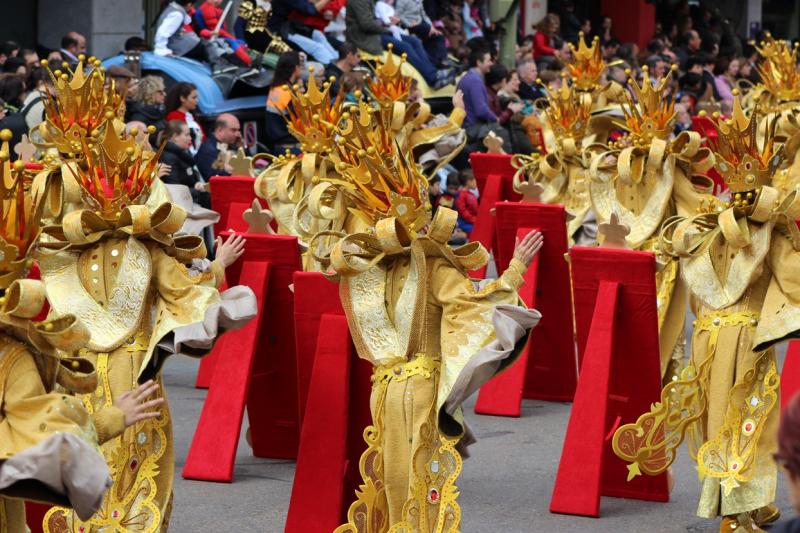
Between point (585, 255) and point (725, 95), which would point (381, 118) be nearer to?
point (585, 255)

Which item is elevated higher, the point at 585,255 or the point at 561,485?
the point at 585,255

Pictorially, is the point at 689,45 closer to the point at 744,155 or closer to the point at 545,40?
the point at 545,40

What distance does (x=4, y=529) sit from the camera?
4.75 metres

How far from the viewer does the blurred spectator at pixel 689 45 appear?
2234cm

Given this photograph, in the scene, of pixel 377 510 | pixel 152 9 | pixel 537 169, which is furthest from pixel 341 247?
pixel 152 9

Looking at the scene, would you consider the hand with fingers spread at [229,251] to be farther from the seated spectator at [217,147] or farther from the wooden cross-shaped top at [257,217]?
the seated spectator at [217,147]

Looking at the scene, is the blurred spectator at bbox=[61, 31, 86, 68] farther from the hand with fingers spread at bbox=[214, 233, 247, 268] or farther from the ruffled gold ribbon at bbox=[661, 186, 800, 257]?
the ruffled gold ribbon at bbox=[661, 186, 800, 257]

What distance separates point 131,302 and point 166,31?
869cm

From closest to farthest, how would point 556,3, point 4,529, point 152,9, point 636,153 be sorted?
point 4,529, point 636,153, point 152,9, point 556,3

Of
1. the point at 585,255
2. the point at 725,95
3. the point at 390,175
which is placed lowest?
the point at 725,95

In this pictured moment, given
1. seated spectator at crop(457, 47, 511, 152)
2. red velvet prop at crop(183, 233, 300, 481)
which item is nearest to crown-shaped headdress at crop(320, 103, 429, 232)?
red velvet prop at crop(183, 233, 300, 481)

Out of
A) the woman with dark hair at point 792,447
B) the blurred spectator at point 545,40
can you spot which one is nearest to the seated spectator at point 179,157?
the woman with dark hair at point 792,447

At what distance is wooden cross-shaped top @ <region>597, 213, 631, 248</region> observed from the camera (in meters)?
7.52

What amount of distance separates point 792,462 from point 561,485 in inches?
177
